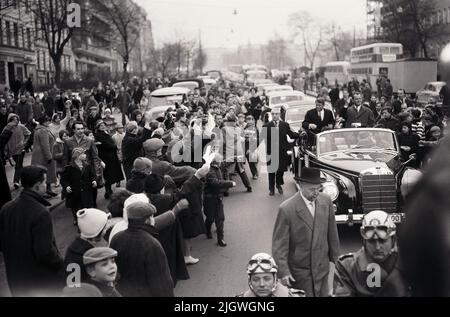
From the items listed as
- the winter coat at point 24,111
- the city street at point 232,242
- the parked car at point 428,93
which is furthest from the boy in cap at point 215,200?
the parked car at point 428,93

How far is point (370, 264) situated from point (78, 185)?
7.11 metres

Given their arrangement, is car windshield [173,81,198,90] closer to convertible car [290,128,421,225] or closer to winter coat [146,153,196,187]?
convertible car [290,128,421,225]

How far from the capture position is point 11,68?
48188 mm

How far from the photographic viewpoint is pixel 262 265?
4246 mm

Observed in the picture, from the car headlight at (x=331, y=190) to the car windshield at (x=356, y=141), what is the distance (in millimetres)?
1578

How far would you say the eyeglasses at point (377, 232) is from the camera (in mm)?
4480

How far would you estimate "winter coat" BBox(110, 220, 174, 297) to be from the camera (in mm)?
4605

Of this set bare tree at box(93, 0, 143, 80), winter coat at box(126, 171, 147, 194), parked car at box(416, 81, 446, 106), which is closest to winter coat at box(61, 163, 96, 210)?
winter coat at box(126, 171, 147, 194)

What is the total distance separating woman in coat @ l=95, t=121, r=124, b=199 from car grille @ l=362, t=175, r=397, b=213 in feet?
18.7

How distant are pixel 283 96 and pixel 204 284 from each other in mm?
18045

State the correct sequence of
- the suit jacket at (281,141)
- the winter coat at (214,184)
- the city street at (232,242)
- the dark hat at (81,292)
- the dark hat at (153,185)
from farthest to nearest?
the suit jacket at (281,141) → the winter coat at (214,184) → the city street at (232,242) → the dark hat at (153,185) → the dark hat at (81,292)

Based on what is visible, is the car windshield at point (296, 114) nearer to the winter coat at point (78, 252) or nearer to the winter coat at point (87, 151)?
the winter coat at point (87, 151)

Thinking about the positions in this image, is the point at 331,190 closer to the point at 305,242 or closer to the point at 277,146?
the point at 305,242
